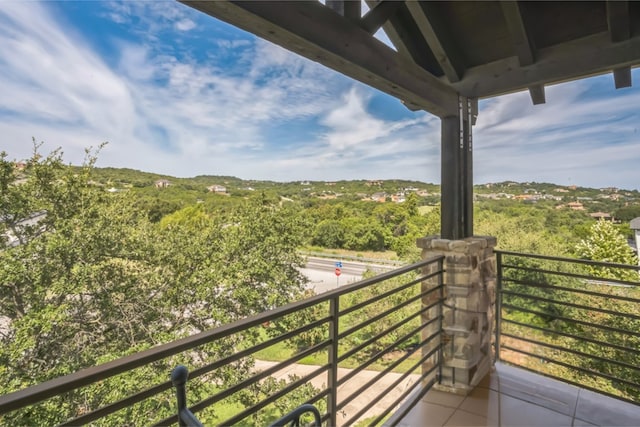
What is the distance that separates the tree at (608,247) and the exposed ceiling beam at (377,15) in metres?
8.66

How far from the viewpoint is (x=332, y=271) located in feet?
51.4

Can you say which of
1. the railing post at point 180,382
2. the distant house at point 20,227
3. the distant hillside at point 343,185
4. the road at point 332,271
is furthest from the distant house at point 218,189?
the railing post at point 180,382

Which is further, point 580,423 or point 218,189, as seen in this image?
point 218,189

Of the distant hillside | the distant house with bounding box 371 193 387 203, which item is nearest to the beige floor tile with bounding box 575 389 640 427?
the distant hillside

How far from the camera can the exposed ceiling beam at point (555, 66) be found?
1883 mm

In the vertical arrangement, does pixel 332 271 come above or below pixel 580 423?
below

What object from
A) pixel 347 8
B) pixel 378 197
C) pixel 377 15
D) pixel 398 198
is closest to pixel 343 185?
pixel 378 197

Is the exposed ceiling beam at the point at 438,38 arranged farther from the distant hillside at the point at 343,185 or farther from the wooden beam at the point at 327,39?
the distant hillside at the point at 343,185

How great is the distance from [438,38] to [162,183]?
11013mm

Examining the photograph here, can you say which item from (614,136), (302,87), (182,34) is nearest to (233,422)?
(614,136)

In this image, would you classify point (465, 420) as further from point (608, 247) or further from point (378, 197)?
point (378, 197)

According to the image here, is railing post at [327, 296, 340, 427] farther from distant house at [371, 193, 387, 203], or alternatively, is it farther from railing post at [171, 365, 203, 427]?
distant house at [371, 193, 387, 203]

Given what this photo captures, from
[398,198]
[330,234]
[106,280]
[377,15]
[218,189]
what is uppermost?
[377,15]

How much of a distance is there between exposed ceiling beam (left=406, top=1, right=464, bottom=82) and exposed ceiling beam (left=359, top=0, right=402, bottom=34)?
15.7 inches
